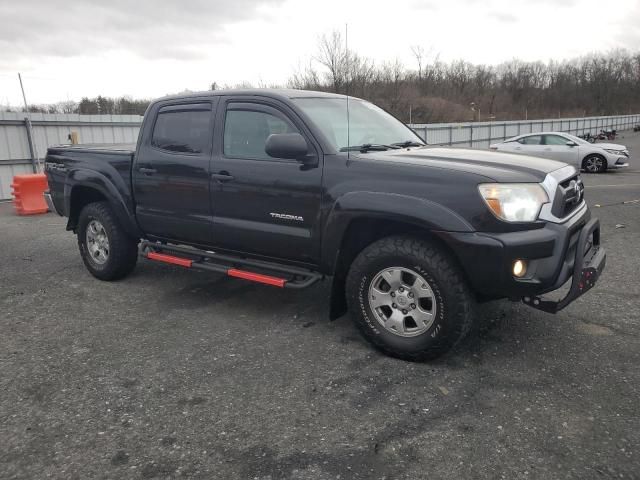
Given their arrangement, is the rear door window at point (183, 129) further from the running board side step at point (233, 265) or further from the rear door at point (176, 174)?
the running board side step at point (233, 265)

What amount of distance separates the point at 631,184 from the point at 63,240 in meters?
12.9

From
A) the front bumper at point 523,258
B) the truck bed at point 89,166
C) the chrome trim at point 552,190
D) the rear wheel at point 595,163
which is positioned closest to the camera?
the front bumper at point 523,258

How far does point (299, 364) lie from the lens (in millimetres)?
3656

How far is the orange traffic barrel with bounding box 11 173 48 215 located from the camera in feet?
34.9

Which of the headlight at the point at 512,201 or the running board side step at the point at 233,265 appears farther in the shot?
the running board side step at the point at 233,265

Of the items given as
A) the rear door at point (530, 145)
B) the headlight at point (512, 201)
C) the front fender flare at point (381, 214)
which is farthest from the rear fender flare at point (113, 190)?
the rear door at point (530, 145)

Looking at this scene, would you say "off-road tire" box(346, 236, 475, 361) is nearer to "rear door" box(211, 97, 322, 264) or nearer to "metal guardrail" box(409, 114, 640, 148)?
"rear door" box(211, 97, 322, 264)

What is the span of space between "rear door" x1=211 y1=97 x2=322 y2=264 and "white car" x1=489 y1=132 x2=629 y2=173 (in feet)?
45.1

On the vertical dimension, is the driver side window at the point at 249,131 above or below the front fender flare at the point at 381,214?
above

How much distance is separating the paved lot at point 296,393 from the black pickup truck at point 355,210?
0.44 meters

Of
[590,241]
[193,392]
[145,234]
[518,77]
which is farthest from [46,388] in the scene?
[518,77]

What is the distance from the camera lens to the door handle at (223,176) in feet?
14.1

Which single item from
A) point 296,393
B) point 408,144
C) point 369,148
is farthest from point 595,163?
point 296,393

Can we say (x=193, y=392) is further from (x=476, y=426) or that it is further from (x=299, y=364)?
(x=476, y=426)
